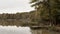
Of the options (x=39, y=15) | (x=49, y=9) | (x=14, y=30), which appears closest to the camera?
(x=49, y=9)

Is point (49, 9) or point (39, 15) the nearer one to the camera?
point (49, 9)

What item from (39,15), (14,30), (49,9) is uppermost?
(49,9)

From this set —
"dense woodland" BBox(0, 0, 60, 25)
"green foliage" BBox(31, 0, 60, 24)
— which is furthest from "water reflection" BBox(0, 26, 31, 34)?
"green foliage" BBox(31, 0, 60, 24)

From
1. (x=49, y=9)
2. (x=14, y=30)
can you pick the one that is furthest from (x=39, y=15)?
(x=14, y=30)

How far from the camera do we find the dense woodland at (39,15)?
3396mm

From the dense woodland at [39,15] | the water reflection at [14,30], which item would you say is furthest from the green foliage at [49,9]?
the water reflection at [14,30]

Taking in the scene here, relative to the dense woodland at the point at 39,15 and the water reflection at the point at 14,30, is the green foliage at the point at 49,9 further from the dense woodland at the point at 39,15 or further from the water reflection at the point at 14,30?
the water reflection at the point at 14,30

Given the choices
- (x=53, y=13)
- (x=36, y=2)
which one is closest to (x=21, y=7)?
(x=36, y=2)

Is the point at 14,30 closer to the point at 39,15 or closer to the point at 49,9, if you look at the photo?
the point at 39,15

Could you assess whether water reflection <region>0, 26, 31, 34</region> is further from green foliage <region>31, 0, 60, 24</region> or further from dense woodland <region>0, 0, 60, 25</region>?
green foliage <region>31, 0, 60, 24</region>

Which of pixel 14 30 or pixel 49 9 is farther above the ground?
pixel 49 9

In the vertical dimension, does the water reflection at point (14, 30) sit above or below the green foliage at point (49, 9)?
below

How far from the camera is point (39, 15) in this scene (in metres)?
3.68

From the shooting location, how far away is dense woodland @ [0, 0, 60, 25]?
3.40 m
